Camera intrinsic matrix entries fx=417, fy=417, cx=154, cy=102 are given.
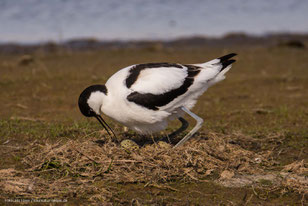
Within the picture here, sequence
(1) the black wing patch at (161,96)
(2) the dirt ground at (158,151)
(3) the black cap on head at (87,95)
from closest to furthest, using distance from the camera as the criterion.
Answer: (2) the dirt ground at (158,151)
(1) the black wing patch at (161,96)
(3) the black cap on head at (87,95)

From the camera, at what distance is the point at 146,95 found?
412 centimetres

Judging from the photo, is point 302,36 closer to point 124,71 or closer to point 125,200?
point 124,71

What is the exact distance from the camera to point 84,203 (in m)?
3.35

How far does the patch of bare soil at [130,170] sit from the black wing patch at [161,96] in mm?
461

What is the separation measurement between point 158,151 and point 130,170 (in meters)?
0.38

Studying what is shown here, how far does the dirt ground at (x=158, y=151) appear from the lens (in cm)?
353

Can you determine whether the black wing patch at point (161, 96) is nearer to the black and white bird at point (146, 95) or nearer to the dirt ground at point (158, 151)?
the black and white bird at point (146, 95)

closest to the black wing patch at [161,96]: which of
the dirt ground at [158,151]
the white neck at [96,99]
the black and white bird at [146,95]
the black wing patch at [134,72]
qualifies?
the black and white bird at [146,95]

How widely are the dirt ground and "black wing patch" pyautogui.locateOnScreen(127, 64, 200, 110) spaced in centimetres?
45

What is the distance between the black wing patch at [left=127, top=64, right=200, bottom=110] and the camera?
408 centimetres

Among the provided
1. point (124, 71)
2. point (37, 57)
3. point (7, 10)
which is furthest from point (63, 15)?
point (124, 71)

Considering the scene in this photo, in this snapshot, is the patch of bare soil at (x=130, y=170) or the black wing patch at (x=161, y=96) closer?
the patch of bare soil at (x=130, y=170)

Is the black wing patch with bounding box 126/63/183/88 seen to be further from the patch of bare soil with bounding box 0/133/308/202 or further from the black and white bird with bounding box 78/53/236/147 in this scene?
the patch of bare soil with bounding box 0/133/308/202

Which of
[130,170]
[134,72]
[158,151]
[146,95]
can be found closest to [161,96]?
[146,95]
